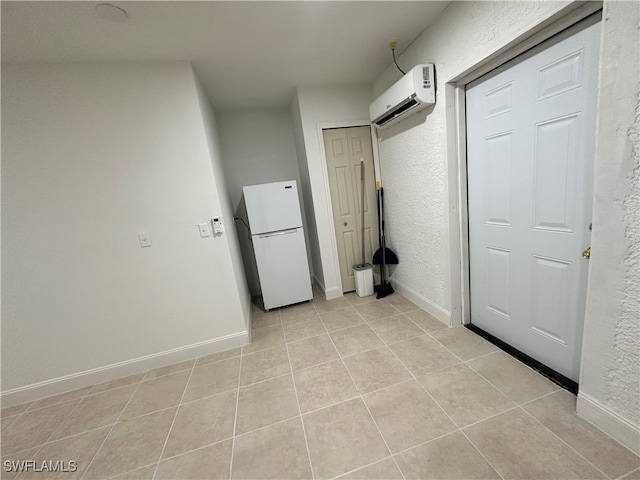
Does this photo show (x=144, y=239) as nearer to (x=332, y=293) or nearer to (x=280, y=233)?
(x=280, y=233)

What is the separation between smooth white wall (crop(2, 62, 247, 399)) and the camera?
5.39ft

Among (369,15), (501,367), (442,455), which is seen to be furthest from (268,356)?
(369,15)

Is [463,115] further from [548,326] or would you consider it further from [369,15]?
[548,326]

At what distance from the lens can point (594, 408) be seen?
1.13 metres

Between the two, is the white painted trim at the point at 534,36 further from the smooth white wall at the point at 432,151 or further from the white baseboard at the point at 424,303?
the white baseboard at the point at 424,303

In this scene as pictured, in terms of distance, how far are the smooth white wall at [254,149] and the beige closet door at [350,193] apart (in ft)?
2.56

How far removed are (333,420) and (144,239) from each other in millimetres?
1912

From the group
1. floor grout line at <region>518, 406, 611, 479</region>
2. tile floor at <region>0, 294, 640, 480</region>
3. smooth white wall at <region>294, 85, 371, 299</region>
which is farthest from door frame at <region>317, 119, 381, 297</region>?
floor grout line at <region>518, 406, 611, 479</region>

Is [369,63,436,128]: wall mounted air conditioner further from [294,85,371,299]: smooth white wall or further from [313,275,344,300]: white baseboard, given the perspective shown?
[313,275,344,300]: white baseboard

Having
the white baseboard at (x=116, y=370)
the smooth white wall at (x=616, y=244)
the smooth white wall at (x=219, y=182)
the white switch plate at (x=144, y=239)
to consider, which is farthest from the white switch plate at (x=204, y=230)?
the smooth white wall at (x=616, y=244)

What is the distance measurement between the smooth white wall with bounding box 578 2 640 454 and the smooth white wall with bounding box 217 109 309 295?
282 centimetres

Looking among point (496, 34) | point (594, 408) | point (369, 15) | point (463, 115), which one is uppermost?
point (369, 15)

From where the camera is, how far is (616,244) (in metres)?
0.97

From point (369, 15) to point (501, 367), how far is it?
2.54 m
